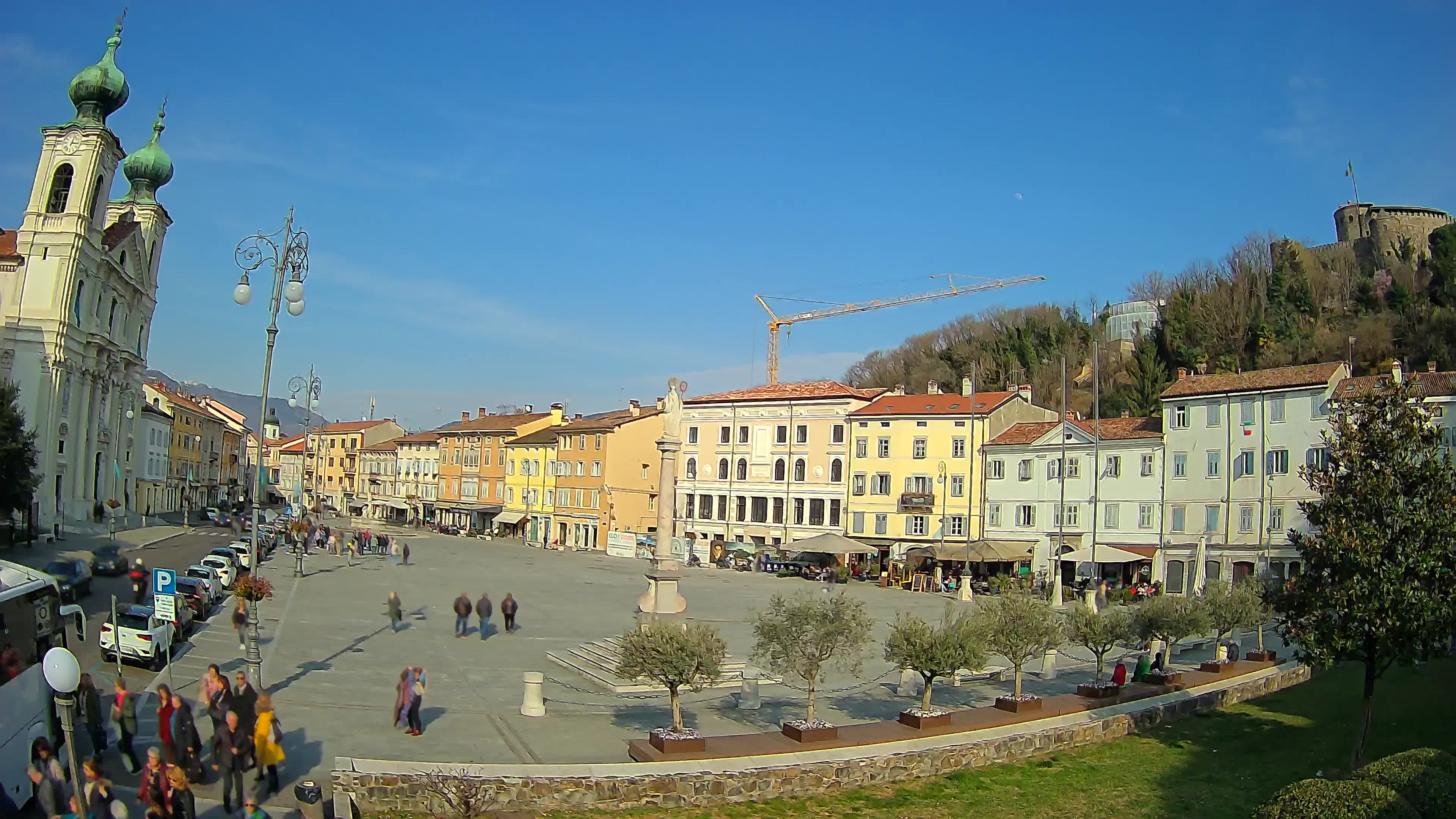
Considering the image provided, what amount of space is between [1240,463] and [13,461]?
174 feet

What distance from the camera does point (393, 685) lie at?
21.5 m

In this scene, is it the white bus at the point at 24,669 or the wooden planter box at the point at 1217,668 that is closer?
the white bus at the point at 24,669

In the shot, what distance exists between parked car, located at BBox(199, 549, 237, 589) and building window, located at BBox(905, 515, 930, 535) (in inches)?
1471

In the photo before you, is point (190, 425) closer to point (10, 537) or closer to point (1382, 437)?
point (10, 537)

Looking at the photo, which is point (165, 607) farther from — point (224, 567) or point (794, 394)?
point (794, 394)

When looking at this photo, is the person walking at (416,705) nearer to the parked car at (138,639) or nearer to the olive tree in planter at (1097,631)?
the parked car at (138,639)

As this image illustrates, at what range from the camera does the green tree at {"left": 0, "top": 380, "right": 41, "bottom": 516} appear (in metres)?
39.7

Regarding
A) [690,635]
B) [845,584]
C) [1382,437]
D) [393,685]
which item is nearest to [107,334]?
[845,584]

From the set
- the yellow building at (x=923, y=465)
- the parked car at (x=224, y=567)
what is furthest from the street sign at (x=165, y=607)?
the yellow building at (x=923, y=465)

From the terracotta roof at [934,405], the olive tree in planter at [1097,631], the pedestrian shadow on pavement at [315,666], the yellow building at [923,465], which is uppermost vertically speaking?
the terracotta roof at [934,405]

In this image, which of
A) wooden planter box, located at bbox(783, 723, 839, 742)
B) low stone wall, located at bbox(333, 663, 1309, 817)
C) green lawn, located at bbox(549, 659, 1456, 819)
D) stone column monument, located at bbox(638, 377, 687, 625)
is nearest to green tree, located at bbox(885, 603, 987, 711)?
low stone wall, located at bbox(333, 663, 1309, 817)

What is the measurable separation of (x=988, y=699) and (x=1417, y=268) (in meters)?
73.7

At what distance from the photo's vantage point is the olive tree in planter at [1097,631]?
22.5 metres

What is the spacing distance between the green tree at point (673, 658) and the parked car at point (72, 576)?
16324 millimetres
